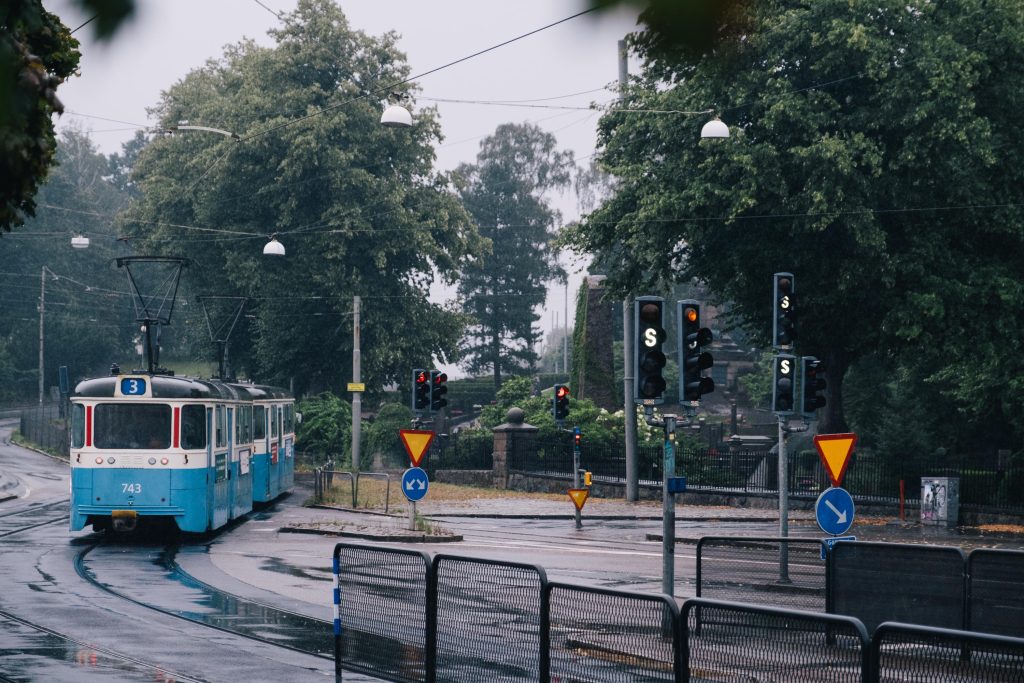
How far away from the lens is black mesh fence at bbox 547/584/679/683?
26.0 ft

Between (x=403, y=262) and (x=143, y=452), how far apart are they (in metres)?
37.2

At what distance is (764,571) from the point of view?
541 inches

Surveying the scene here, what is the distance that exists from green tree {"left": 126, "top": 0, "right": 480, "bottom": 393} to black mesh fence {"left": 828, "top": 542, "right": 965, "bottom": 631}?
44.4 meters

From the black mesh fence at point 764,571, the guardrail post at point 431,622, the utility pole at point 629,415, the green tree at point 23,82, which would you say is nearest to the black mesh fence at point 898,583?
the black mesh fence at point 764,571

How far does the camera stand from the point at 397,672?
10453 millimetres

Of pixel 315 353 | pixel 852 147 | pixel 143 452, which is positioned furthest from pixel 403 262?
pixel 143 452

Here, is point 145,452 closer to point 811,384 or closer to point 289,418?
point 811,384

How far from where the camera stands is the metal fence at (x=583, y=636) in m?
6.61

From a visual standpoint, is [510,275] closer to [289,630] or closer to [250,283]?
[250,283]

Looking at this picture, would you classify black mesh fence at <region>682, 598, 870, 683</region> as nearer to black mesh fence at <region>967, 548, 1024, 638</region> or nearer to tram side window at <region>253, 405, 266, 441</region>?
black mesh fence at <region>967, 548, 1024, 638</region>

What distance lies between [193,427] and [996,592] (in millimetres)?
15783

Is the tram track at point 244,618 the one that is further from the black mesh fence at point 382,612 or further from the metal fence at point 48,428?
the metal fence at point 48,428

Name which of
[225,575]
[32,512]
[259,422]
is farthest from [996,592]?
[32,512]

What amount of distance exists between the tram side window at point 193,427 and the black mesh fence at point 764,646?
1724 centimetres
